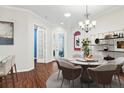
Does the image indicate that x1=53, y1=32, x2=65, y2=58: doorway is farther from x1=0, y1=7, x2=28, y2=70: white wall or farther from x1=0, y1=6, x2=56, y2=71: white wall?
x1=0, y1=7, x2=28, y2=70: white wall

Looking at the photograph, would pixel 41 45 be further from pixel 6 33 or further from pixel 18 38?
pixel 6 33

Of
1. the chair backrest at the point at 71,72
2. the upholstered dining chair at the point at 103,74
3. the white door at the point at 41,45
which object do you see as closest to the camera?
the upholstered dining chair at the point at 103,74

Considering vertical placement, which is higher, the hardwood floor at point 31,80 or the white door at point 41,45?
the white door at point 41,45

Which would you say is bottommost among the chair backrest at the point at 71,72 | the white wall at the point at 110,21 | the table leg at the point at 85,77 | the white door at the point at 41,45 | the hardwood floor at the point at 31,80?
the hardwood floor at the point at 31,80

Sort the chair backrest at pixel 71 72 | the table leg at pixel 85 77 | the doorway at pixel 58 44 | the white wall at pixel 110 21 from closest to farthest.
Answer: the chair backrest at pixel 71 72 → the table leg at pixel 85 77 → the white wall at pixel 110 21 → the doorway at pixel 58 44

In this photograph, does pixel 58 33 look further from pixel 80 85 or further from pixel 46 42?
pixel 80 85

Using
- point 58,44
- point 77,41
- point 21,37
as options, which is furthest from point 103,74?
point 58,44

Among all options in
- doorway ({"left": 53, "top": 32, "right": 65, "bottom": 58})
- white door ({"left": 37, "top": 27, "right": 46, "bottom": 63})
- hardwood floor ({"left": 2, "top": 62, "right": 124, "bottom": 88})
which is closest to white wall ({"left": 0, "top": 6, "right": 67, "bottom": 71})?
hardwood floor ({"left": 2, "top": 62, "right": 124, "bottom": 88})

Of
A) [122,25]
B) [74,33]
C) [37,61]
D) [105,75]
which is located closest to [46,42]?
[37,61]

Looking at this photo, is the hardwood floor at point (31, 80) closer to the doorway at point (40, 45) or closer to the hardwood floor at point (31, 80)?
the hardwood floor at point (31, 80)

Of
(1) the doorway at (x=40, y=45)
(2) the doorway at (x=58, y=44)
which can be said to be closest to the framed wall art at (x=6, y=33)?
(1) the doorway at (x=40, y=45)

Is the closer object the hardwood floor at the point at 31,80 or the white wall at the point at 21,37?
A: the hardwood floor at the point at 31,80

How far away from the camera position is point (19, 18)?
18.3 ft
